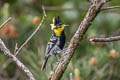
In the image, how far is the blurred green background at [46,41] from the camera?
2180 mm

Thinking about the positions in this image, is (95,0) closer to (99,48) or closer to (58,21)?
(58,21)

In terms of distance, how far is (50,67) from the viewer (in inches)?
68.1

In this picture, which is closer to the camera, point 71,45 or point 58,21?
point 71,45

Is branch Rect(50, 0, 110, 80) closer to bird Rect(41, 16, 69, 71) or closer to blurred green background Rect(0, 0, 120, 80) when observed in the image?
bird Rect(41, 16, 69, 71)

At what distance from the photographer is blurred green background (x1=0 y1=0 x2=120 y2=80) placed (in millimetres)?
2180

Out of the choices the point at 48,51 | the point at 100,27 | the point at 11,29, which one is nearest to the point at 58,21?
the point at 48,51

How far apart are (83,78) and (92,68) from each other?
0.12 metres

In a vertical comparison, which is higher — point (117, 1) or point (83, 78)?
point (117, 1)

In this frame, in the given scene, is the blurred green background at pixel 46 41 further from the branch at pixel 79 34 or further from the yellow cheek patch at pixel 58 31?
the branch at pixel 79 34

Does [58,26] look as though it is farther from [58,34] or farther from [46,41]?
[46,41]

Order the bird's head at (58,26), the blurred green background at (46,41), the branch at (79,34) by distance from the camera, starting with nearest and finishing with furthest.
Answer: the branch at (79,34) < the bird's head at (58,26) < the blurred green background at (46,41)

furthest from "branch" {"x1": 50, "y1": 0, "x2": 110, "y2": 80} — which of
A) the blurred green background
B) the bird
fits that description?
the blurred green background

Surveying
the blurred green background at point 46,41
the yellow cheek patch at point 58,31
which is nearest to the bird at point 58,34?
the yellow cheek patch at point 58,31

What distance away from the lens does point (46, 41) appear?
246 cm
